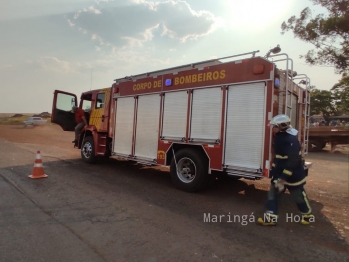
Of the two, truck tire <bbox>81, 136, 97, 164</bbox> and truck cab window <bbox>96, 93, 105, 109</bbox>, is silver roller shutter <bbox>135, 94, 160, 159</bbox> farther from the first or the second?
truck tire <bbox>81, 136, 97, 164</bbox>

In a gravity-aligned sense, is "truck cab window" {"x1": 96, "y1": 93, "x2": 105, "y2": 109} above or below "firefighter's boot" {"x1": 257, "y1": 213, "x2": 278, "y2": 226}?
above

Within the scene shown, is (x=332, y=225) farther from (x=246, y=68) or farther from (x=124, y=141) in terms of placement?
(x=124, y=141)

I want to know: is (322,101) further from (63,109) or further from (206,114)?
(206,114)

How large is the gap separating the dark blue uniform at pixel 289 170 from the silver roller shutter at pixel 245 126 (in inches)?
25.3

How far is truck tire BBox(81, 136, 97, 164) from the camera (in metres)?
8.80

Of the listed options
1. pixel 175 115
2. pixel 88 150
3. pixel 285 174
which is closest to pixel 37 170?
pixel 88 150

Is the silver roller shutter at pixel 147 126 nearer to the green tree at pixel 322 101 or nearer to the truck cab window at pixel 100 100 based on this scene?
the truck cab window at pixel 100 100

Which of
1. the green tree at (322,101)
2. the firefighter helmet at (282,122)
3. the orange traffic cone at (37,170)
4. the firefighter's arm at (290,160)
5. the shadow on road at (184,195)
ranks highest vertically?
the green tree at (322,101)

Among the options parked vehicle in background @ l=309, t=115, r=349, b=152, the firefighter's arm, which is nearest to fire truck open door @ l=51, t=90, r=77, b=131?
the firefighter's arm

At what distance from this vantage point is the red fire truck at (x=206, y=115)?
494cm

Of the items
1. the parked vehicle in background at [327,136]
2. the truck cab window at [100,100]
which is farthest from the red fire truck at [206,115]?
the parked vehicle in background at [327,136]

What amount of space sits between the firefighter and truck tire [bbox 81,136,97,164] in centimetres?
620

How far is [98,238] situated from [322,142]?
15.3 metres

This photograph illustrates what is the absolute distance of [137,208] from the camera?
471 cm
